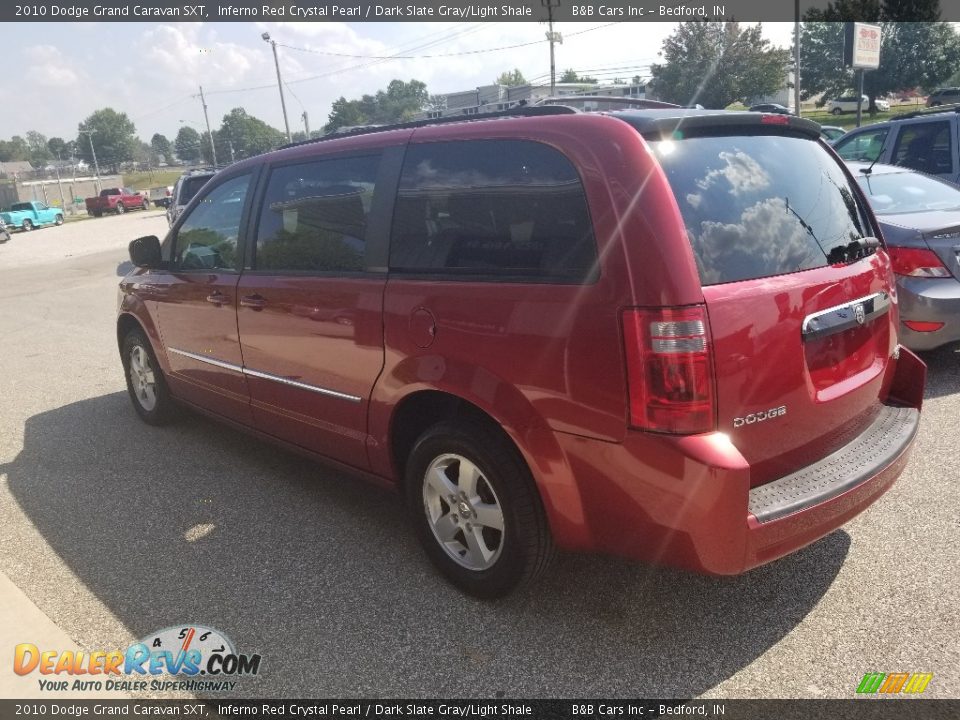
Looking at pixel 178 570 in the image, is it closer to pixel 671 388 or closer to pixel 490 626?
pixel 490 626

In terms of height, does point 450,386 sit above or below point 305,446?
above

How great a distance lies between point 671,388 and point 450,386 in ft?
2.92

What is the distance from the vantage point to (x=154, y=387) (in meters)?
5.37

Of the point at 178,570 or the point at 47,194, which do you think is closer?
the point at 178,570

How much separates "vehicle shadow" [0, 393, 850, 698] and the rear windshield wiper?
127 centimetres

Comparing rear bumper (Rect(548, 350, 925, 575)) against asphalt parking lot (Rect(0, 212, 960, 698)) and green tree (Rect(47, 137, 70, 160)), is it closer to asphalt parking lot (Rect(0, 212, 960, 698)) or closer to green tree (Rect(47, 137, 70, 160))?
asphalt parking lot (Rect(0, 212, 960, 698))

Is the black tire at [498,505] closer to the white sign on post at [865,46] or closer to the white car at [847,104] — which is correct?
the white sign on post at [865,46]

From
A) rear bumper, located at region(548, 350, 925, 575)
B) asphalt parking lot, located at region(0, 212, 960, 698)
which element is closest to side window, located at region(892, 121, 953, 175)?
asphalt parking lot, located at region(0, 212, 960, 698)

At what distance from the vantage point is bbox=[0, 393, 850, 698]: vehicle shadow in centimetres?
259

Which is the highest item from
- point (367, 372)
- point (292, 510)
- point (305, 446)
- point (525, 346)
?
point (525, 346)

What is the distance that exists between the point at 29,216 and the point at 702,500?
51356 millimetres

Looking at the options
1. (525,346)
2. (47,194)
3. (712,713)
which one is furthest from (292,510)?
(47,194)

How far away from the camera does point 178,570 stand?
3383 mm

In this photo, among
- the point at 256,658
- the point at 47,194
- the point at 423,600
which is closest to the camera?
the point at 256,658
